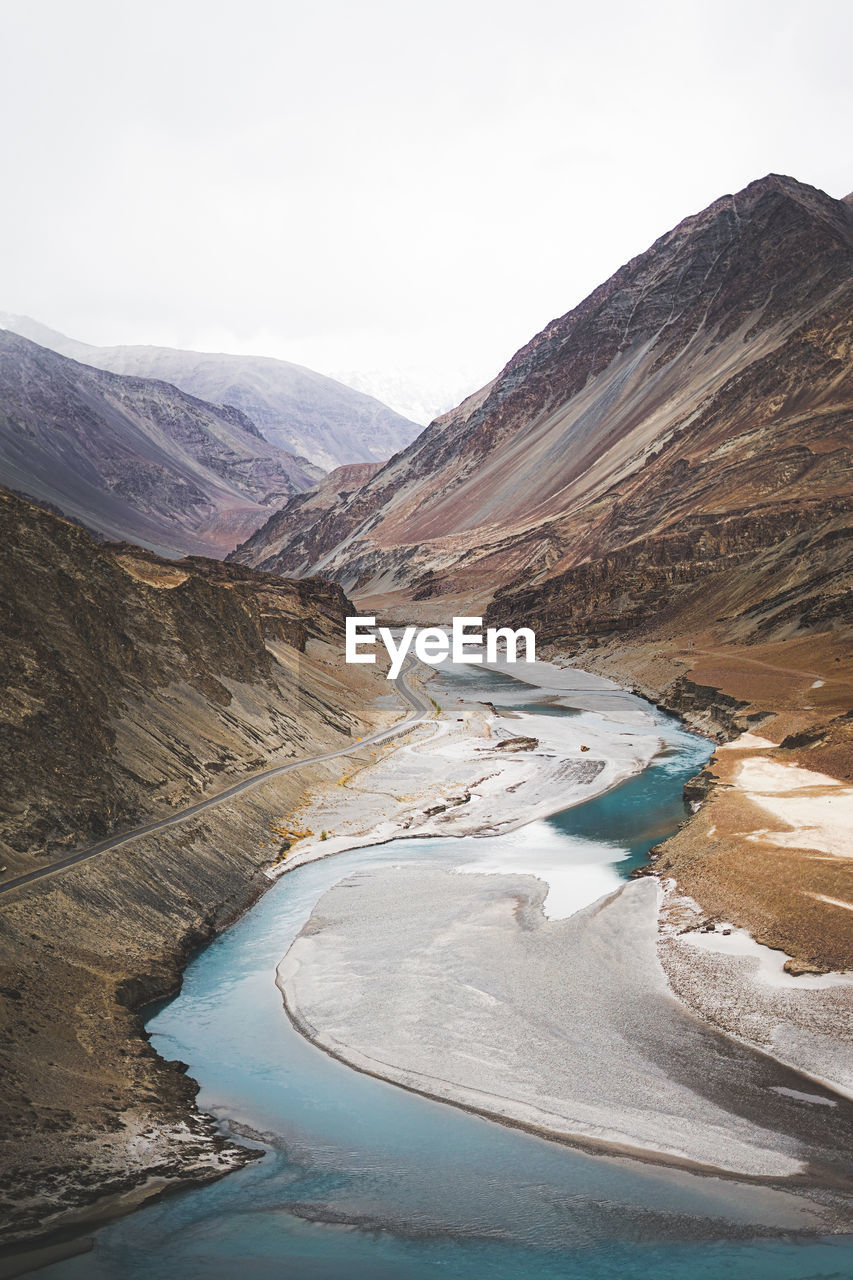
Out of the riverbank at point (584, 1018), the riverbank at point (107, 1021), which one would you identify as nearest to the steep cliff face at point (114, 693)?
the riverbank at point (107, 1021)

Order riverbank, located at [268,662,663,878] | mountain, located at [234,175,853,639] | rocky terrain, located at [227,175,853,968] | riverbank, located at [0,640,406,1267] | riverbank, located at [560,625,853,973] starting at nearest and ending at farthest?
riverbank, located at [0,640,406,1267] < riverbank, located at [560,625,853,973] < rocky terrain, located at [227,175,853,968] < riverbank, located at [268,662,663,878] < mountain, located at [234,175,853,639]

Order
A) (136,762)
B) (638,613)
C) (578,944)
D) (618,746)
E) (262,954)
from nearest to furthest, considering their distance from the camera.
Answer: (578,944) < (262,954) < (136,762) < (618,746) < (638,613)

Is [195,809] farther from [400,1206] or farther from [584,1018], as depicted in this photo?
[400,1206]

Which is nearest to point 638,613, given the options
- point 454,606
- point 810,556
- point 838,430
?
point 810,556

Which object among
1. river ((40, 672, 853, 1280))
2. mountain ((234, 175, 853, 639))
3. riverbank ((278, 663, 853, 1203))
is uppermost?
mountain ((234, 175, 853, 639))

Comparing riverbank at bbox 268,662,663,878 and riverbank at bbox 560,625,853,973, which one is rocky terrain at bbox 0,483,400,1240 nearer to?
riverbank at bbox 268,662,663,878

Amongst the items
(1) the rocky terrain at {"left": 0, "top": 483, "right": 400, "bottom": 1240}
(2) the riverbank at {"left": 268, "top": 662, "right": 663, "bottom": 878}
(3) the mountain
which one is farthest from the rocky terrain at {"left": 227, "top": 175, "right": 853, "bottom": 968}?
(1) the rocky terrain at {"left": 0, "top": 483, "right": 400, "bottom": 1240}

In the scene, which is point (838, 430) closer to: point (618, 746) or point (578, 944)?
point (618, 746)
